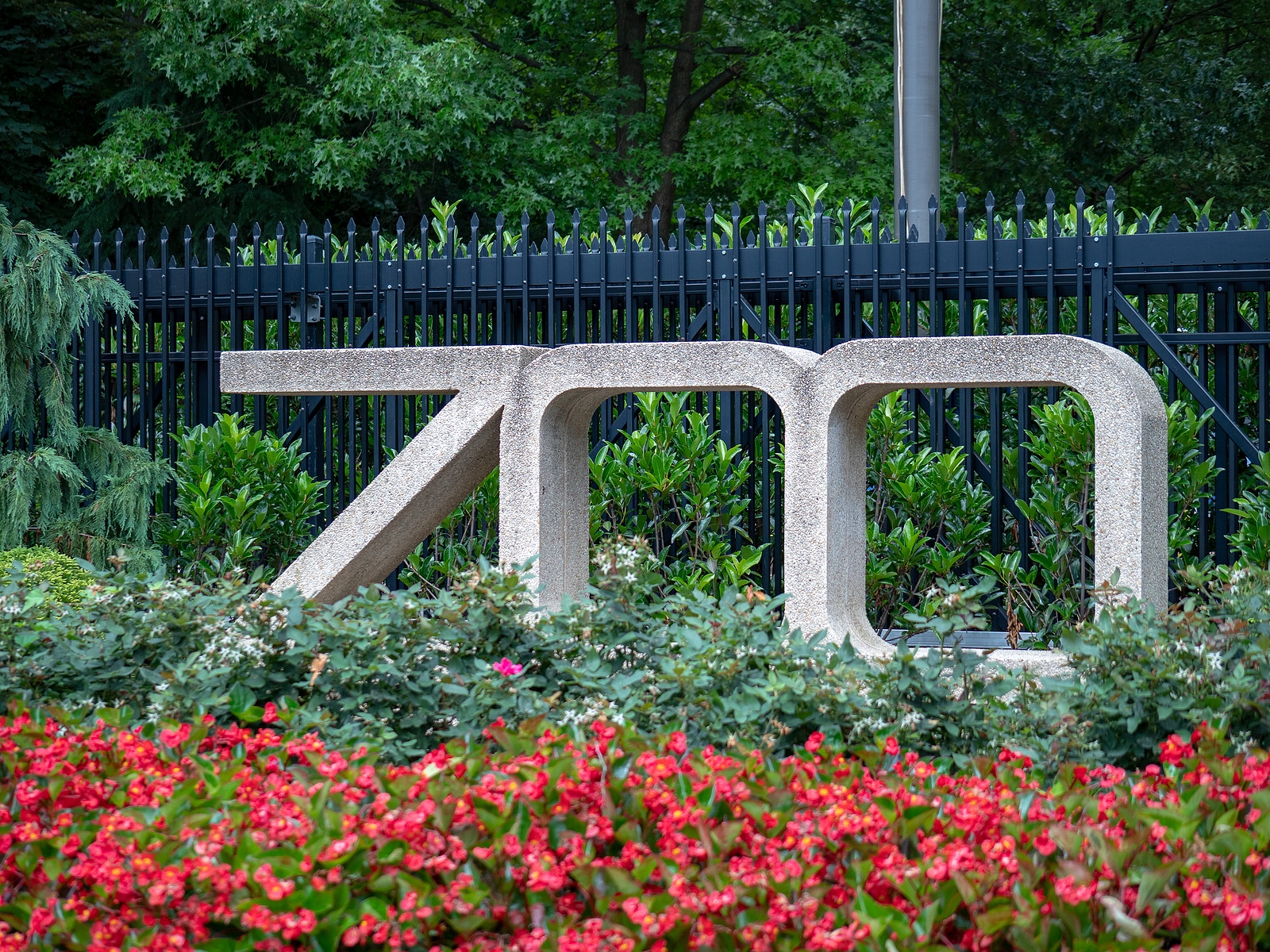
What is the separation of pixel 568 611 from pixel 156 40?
12.1 meters

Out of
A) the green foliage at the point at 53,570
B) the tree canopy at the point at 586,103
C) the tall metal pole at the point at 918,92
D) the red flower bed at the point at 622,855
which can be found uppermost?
the tree canopy at the point at 586,103

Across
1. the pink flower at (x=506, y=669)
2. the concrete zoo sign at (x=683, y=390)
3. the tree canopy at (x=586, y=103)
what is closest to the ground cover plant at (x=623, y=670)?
the pink flower at (x=506, y=669)

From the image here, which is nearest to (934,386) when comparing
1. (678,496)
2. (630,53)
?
(678,496)

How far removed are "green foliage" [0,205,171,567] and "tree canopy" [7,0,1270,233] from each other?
268 inches

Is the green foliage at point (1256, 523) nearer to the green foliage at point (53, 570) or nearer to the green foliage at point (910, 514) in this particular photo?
the green foliage at point (910, 514)

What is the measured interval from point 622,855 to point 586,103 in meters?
17.3

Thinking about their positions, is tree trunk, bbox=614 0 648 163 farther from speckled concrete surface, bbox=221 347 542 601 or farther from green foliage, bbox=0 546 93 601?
speckled concrete surface, bbox=221 347 542 601

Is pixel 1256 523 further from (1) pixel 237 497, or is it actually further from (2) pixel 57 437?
(2) pixel 57 437

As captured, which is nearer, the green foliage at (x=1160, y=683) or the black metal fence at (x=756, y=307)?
the green foliage at (x=1160, y=683)

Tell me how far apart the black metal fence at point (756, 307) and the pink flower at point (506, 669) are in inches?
127

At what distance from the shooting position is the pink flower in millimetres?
3271

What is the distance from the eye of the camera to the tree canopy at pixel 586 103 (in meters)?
13.9

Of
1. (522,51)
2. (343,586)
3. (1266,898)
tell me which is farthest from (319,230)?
(1266,898)

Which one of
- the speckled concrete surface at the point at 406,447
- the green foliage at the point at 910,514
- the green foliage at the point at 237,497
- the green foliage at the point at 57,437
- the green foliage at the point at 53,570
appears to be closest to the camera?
the speckled concrete surface at the point at 406,447
